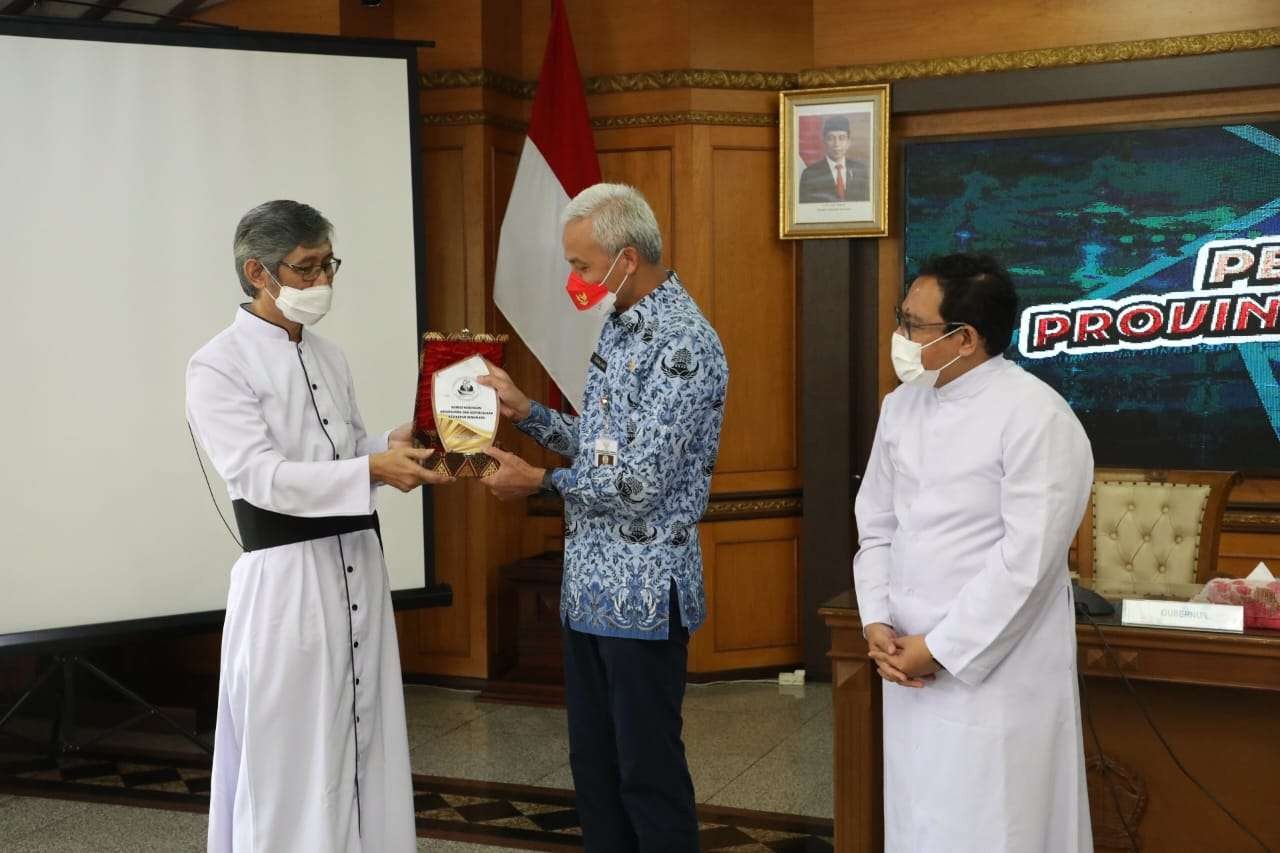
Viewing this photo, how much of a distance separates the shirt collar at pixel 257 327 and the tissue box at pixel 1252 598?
6.98 ft

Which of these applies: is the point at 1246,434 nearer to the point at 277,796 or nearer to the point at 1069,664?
the point at 1069,664

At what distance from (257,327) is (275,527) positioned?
0.40m

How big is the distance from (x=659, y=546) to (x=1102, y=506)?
219cm

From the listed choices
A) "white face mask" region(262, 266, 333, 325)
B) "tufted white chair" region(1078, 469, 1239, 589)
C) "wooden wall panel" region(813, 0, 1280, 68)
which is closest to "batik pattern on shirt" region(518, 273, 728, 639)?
"white face mask" region(262, 266, 333, 325)

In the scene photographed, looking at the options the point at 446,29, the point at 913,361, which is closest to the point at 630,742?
the point at 913,361

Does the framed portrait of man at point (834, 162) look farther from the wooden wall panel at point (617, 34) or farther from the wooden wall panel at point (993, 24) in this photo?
the wooden wall panel at point (617, 34)

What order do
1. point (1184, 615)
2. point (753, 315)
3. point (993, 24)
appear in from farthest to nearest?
point (753, 315)
point (993, 24)
point (1184, 615)

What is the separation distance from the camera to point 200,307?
4.71 metres

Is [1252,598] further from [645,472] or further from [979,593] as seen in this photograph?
[645,472]

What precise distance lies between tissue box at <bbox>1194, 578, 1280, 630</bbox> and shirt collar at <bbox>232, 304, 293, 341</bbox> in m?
2.13

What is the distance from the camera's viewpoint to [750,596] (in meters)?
5.95

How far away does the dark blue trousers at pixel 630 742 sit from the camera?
276 cm

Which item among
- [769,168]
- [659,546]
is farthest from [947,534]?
[769,168]

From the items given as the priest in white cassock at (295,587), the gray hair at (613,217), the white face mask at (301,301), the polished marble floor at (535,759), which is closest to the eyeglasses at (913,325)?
the gray hair at (613,217)
